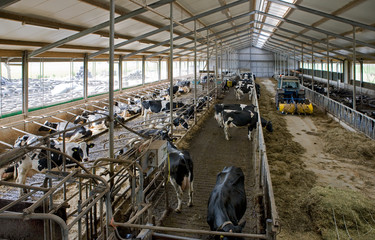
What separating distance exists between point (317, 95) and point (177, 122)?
1350 cm

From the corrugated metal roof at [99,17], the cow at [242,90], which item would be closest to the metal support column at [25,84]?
A: the corrugated metal roof at [99,17]

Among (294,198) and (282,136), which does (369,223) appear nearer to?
(294,198)

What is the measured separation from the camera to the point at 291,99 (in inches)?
802

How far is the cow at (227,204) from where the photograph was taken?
4.43 m

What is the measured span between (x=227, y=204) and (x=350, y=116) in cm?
1148

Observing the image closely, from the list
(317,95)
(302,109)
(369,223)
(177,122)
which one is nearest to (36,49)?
(177,122)

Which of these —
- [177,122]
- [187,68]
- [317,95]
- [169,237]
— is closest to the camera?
[169,237]

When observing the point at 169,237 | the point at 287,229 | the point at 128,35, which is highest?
the point at 128,35

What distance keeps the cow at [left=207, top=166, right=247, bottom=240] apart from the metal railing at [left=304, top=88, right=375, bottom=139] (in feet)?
26.3

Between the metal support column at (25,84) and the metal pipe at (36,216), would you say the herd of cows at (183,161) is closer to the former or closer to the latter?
the metal pipe at (36,216)

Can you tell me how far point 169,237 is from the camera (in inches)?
160

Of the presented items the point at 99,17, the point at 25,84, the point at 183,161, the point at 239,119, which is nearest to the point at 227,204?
the point at 183,161

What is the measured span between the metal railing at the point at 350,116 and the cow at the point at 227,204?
8020 millimetres

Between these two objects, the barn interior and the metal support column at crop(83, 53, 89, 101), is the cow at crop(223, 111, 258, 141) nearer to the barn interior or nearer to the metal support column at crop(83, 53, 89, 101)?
the barn interior
